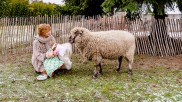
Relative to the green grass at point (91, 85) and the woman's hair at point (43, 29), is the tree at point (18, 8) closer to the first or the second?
the green grass at point (91, 85)

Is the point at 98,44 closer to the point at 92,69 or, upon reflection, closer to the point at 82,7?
the point at 92,69

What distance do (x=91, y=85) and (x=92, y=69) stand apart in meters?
2.18

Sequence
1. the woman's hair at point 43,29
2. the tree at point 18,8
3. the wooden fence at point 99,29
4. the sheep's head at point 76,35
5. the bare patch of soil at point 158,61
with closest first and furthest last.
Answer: the sheep's head at point 76,35
the woman's hair at point 43,29
the bare patch of soil at point 158,61
the wooden fence at point 99,29
the tree at point 18,8

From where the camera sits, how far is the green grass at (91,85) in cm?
710

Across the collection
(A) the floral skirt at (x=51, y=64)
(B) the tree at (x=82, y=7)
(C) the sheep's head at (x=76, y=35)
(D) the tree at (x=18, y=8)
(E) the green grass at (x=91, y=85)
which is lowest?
(E) the green grass at (x=91, y=85)

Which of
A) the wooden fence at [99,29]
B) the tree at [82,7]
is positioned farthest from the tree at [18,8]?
the wooden fence at [99,29]

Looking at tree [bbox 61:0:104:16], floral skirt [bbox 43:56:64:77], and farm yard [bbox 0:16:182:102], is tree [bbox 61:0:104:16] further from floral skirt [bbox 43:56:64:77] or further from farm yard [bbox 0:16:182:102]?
floral skirt [bbox 43:56:64:77]

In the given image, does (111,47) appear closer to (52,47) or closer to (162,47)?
(52,47)

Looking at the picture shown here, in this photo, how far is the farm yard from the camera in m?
7.29

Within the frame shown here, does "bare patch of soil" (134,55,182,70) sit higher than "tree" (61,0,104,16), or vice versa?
"tree" (61,0,104,16)

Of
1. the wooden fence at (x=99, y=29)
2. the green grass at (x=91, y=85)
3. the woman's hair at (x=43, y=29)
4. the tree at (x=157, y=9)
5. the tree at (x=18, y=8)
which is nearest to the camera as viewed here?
the green grass at (x=91, y=85)

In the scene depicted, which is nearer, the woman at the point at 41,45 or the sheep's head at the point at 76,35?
the sheep's head at the point at 76,35

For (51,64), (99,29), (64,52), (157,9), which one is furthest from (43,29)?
(157,9)

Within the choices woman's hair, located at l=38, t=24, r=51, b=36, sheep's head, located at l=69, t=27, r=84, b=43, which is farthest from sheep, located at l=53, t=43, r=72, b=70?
woman's hair, located at l=38, t=24, r=51, b=36
